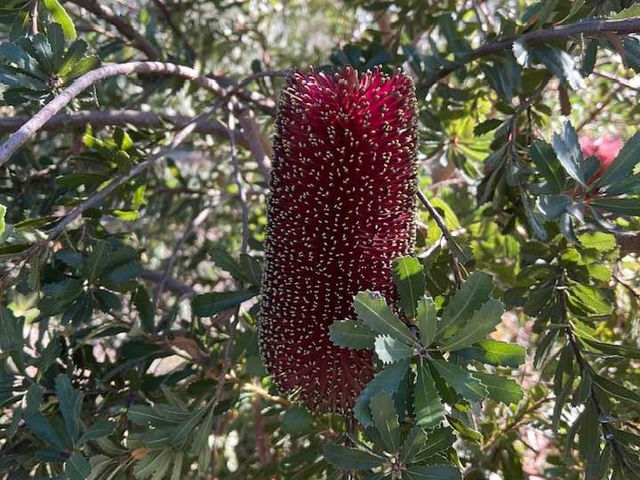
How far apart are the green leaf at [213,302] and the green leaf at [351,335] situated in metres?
0.35

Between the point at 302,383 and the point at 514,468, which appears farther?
the point at 514,468

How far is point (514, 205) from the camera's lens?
1250 millimetres

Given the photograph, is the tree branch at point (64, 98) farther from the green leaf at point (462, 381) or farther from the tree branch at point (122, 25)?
the green leaf at point (462, 381)

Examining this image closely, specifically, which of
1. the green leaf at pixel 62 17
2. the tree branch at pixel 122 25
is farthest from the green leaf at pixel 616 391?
the tree branch at pixel 122 25

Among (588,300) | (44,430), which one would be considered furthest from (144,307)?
(588,300)

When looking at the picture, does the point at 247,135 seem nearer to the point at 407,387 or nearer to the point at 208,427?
the point at 208,427

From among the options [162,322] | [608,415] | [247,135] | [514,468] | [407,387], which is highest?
[247,135]

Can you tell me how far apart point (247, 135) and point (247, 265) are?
0.48 m

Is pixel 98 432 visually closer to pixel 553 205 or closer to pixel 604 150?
pixel 553 205

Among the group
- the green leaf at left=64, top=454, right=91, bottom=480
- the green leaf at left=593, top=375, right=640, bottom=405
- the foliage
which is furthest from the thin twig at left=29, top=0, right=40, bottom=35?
the green leaf at left=593, top=375, right=640, bottom=405

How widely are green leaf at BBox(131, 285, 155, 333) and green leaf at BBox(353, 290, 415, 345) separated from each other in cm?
53

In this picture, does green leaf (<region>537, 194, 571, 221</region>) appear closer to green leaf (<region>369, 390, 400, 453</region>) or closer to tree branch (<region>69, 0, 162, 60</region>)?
green leaf (<region>369, 390, 400, 453</region>)

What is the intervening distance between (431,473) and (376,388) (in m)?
0.13

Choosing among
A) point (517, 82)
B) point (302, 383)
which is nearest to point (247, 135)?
point (517, 82)
